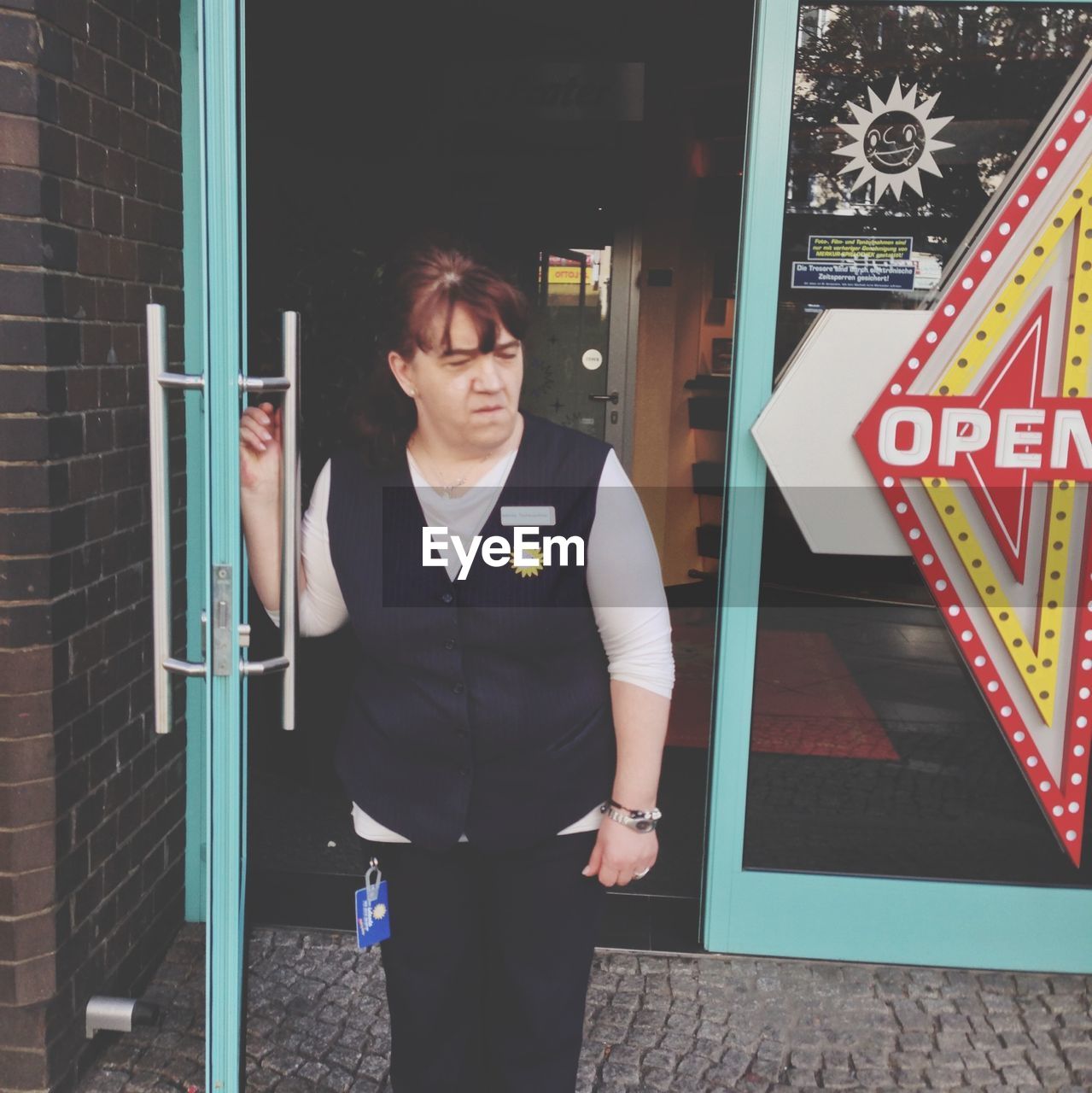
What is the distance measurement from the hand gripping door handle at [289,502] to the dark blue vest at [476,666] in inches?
6.7

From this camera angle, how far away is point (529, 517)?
2096 millimetres

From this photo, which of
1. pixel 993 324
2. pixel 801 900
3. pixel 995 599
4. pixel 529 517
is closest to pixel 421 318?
pixel 529 517

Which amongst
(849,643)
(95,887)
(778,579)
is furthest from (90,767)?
(849,643)

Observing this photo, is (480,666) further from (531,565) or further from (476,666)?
(531,565)

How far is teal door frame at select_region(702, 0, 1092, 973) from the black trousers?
1.14 m

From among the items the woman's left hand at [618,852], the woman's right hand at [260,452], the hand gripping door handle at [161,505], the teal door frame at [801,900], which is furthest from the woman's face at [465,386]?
the teal door frame at [801,900]

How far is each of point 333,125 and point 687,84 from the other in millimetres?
3302

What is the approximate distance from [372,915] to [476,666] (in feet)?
1.60

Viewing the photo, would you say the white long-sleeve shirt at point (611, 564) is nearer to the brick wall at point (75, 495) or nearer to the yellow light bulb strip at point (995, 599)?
the brick wall at point (75, 495)

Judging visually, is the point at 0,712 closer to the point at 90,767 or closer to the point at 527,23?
the point at 90,767

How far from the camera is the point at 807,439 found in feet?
10.1

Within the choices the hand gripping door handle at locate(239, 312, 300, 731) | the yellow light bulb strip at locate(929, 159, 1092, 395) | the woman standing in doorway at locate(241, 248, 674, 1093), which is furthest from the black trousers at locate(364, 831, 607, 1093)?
the yellow light bulb strip at locate(929, 159, 1092, 395)

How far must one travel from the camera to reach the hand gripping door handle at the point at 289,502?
1925 millimetres

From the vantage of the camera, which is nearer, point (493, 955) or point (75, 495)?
point (493, 955)
